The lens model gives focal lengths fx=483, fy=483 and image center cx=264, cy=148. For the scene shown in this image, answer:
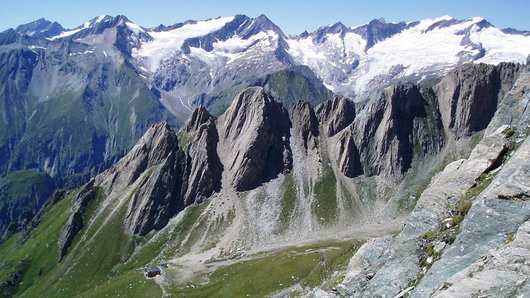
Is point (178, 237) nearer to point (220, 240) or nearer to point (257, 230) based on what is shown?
point (220, 240)

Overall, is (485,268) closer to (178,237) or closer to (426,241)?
(426,241)

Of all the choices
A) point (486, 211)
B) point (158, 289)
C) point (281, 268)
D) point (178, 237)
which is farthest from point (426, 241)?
point (178, 237)

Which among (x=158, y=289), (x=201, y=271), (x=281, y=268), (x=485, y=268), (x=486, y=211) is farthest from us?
(x=201, y=271)

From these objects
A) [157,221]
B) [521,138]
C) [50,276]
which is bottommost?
[50,276]

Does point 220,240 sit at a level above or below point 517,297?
below

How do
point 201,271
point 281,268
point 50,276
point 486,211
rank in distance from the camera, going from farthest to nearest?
point 50,276
point 201,271
point 281,268
point 486,211

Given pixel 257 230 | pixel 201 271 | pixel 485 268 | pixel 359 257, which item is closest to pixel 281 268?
pixel 201 271

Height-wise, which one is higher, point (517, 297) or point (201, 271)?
point (517, 297)

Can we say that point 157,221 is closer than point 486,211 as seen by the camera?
No

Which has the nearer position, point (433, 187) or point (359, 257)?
point (433, 187)
